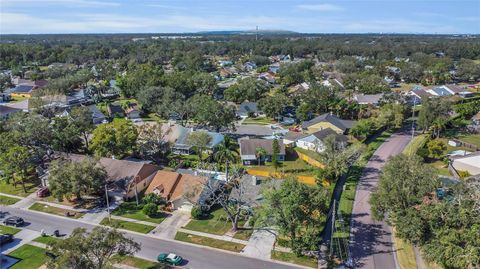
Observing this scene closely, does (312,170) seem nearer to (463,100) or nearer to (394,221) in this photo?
(394,221)

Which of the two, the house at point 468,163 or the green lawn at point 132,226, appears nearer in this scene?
the green lawn at point 132,226

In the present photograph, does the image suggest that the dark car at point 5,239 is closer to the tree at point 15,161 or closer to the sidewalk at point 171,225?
the tree at point 15,161

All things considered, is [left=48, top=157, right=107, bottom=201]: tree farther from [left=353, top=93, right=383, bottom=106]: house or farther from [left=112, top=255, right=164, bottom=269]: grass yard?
[left=353, top=93, right=383, bottom=106]: house

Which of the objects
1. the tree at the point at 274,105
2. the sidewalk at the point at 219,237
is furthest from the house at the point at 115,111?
the sidewalk at the point at 219,237

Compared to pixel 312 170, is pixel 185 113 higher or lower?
higher

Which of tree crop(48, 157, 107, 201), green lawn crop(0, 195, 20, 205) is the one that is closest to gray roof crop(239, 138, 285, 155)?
tree crop(48, 157, 107, 201)

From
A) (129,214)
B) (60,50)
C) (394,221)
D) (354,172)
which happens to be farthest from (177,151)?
(60,50)
